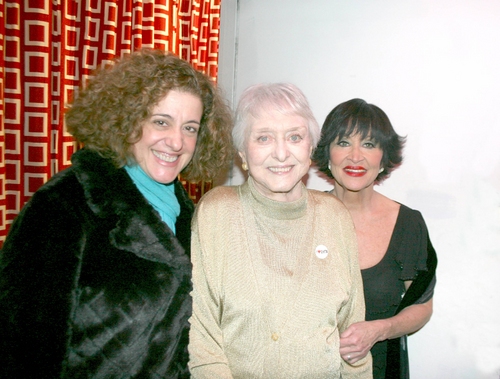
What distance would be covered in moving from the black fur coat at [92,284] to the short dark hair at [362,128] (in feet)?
3.45

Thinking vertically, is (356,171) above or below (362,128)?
below

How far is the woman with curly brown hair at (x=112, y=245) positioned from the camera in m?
1.10

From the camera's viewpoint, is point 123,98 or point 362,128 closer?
point 123,98

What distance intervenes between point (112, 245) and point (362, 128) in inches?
51.8

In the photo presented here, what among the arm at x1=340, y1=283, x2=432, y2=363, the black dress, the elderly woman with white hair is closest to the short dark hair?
the black dress

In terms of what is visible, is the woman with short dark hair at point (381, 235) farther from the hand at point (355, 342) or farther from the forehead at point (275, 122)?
the forehead at point (275, 122)

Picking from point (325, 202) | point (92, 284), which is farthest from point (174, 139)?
point (325, 202)

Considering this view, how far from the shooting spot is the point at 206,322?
1.35 m

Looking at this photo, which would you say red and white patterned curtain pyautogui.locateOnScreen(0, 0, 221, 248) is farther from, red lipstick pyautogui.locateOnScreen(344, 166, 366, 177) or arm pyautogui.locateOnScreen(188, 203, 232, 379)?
red lipstick pyautogui.locateOnScreen(344, 166, 366, 177)

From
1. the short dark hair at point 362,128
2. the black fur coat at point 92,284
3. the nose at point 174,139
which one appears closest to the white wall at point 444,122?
the short dark hair at point 362,128

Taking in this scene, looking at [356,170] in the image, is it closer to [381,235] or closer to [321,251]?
[381,235]

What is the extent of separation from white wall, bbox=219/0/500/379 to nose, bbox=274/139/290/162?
1.31 m

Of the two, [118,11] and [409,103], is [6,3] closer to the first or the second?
[118,11]

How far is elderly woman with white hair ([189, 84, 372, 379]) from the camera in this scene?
133cm
